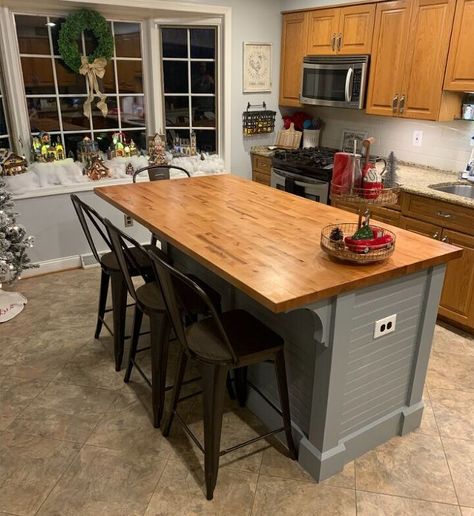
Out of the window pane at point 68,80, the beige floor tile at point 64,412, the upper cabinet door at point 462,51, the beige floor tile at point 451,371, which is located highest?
the upper cabinet door at point 462,51

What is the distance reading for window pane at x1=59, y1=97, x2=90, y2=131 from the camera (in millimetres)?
4215

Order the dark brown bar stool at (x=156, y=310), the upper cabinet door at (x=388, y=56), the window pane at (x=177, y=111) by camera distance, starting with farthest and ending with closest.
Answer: the window pane at (x=177, y=111)
the upper cabinet door at (x=388, y=56)
the dark brown bar stool at (x=156, y=310)

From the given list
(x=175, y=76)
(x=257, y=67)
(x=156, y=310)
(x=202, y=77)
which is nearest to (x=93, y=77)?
(x=175, y=76)

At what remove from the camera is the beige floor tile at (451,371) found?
8.81 feet

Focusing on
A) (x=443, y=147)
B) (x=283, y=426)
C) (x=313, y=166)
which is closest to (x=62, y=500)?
(x=283, y=426)

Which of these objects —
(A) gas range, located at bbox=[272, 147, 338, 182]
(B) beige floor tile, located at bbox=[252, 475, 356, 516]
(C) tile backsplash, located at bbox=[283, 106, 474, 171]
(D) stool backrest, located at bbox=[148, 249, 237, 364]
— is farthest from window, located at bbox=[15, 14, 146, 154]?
(B) beige floor tile, located at bbox=[252, 475, 356, 516]

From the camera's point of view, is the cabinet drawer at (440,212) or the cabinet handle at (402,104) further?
the cabinet handle at (402,104)

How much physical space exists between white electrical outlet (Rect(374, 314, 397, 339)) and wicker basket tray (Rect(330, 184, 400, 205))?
0.48m

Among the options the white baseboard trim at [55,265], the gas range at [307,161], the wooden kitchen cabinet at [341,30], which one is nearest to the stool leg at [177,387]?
the white baseboard trim at [55,265]

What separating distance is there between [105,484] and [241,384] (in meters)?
0.78

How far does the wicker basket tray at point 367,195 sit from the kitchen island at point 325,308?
0.79ft

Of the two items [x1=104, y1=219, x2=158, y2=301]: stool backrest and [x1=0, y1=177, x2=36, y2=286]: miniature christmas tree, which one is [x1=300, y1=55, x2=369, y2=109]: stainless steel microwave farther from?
[x1=0, y1=177, x2=36, y2=286]: miniature christmas tree

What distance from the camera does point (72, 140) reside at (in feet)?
14.3

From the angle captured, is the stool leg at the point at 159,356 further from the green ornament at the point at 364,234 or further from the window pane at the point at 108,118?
the window pane at the point at 108,118
